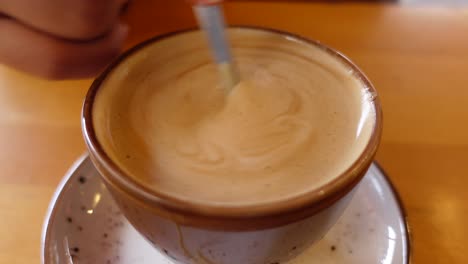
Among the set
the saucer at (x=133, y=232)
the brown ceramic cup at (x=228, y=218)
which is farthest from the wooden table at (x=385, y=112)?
the brown ceramic cup at (x=228, y=218)

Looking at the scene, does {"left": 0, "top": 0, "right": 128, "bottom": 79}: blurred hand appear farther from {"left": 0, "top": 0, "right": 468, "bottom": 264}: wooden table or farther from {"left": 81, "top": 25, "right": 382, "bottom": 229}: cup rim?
{"left": 81, "top": 25, "right": 382, "bottom": 229}: cup rim

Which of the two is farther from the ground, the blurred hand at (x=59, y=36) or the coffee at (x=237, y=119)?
the blurred hand at (x=59, y=36)

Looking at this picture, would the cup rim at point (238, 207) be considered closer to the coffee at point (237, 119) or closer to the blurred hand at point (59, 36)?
the coffee at point (237, 119)

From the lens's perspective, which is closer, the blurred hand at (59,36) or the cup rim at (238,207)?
the cup rim at (238,207)

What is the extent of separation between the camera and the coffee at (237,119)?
534mm

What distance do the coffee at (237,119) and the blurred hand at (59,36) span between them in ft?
0.28

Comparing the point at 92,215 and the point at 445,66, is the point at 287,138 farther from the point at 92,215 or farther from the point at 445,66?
the point at 445,66

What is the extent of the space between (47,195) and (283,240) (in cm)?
36

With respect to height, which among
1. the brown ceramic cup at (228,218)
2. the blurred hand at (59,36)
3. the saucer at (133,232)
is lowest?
the saucer at (133,232)

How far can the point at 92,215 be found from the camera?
0.67m

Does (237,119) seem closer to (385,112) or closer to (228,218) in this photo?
(228,218)

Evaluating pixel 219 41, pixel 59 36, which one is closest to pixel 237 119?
pixel 219 41

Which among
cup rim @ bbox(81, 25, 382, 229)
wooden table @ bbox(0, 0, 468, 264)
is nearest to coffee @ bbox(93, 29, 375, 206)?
cup rim @ bbox(81, 25, 382, 229)

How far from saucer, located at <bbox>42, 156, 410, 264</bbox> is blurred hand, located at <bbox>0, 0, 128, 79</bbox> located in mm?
151
